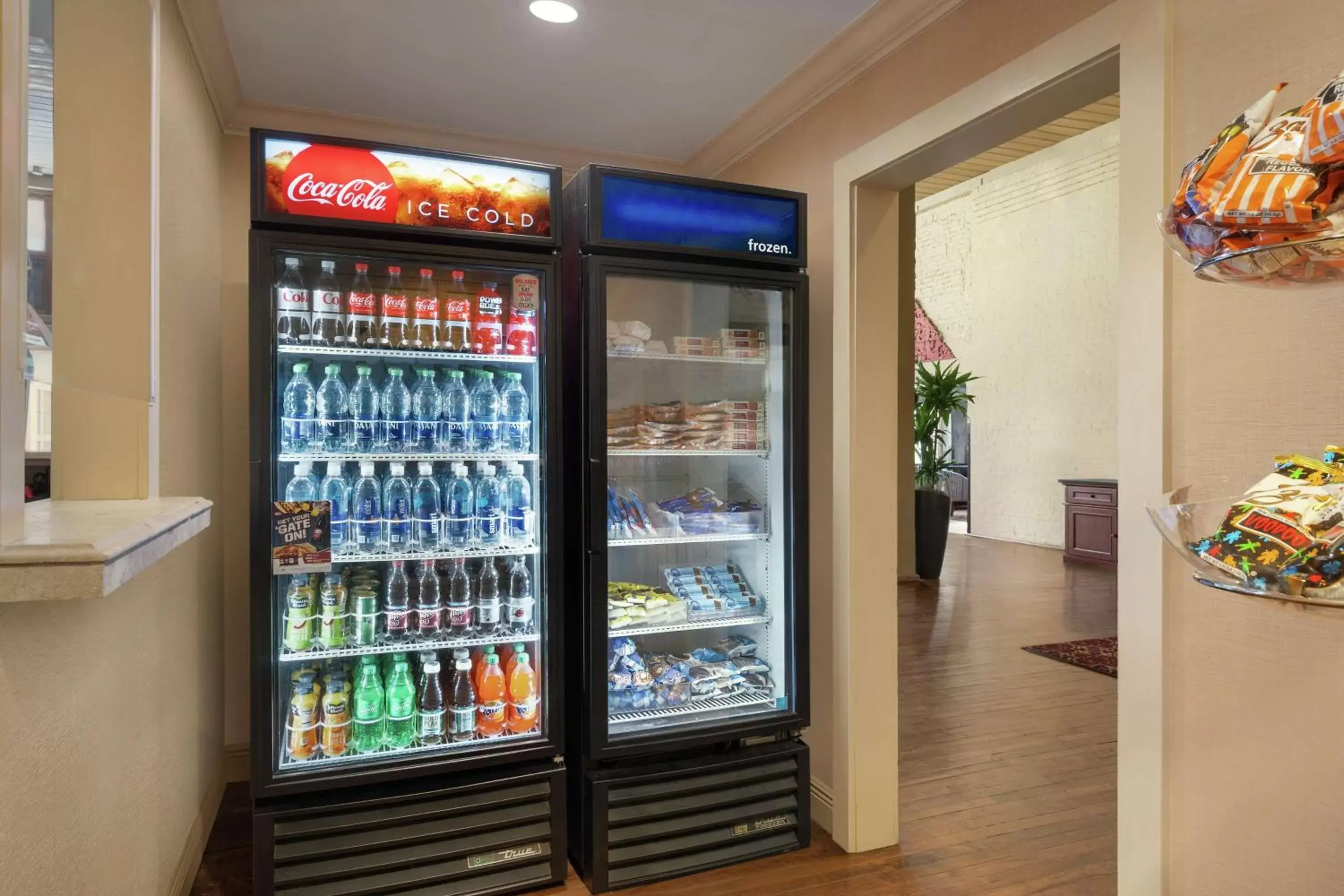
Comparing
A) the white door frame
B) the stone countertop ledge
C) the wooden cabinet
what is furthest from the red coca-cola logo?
the wooden cabinet

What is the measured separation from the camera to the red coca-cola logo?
228 cm

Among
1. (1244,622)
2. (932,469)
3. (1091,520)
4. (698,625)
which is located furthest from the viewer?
(1091,520)

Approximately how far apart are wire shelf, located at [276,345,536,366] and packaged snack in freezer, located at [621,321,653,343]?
1.17ft

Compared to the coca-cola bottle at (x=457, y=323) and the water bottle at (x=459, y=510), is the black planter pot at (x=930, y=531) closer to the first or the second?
the water bottle at (x=459, y=510)

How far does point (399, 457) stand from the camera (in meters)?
2.45

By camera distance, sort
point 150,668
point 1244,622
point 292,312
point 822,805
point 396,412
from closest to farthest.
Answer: point 1244,622, point 150,668, point 292,312, point 396,412, point 822,805

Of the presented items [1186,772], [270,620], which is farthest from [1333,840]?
[270,620]

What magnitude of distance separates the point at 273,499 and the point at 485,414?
70 centimetres

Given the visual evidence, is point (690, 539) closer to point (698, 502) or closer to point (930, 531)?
point (698, 502)

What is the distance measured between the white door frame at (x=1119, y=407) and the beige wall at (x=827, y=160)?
8 centimetres

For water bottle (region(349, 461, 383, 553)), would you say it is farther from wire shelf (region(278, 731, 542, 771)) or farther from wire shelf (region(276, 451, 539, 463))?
wire shelf (region(278, 731, 542, 771))

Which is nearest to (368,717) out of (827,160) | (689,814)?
(689,814)

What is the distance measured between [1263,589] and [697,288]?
232 centimetres

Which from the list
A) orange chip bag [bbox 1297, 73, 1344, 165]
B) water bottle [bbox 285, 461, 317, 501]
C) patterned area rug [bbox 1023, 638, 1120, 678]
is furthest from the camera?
patterned area rug [bbox 1023, 638, 1120, 678]
